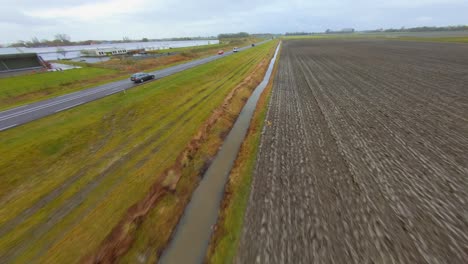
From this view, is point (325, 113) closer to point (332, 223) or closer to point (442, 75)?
point (332, 223)

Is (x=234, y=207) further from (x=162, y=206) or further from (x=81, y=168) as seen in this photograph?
(x=81, y=168)

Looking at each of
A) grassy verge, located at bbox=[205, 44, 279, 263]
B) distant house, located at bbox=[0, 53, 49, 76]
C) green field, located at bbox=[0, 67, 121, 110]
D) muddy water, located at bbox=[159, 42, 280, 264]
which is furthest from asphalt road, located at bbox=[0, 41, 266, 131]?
distant house, located at bbox=[0, 53, 49, 76]

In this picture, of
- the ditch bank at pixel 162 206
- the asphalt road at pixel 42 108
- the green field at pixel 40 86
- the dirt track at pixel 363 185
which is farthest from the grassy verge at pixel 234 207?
the green field at pixel 40 86

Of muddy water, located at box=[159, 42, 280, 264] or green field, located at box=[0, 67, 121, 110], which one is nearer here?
muddy water, located at box=[159, 42, 280, 264]

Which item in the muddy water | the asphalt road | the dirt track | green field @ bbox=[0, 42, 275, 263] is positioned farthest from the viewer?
the asphalt road

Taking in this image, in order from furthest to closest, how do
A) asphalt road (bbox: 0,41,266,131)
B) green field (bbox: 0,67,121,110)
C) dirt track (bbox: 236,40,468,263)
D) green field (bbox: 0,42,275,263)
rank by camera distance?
green field (bbox: 0,67,121,110), asphalt road (bbox: 0,41,266,131), green field (bbox: 0,42,275,263), dirt track (bbox: 236,40,468,263)

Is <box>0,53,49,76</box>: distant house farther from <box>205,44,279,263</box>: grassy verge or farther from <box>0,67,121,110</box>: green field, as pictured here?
<box>205,44,279,263</box>: grassy verge

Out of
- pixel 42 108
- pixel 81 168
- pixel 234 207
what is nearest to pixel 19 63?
pixel 42 108
